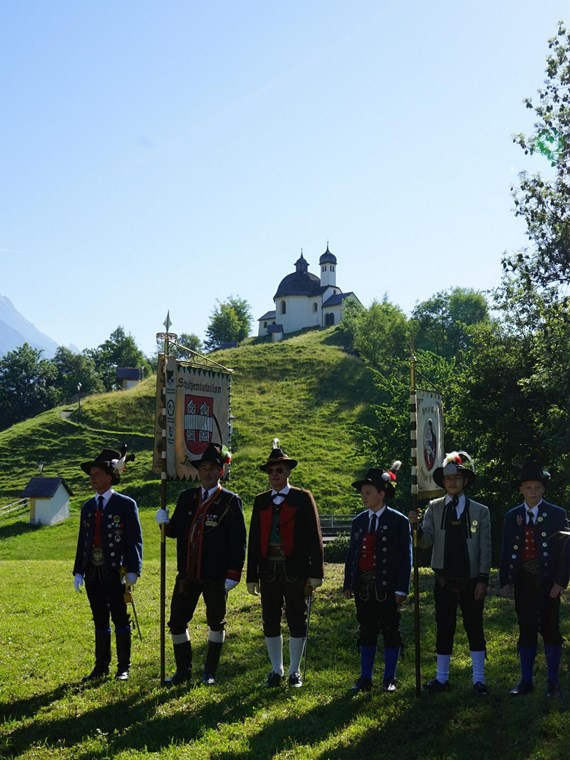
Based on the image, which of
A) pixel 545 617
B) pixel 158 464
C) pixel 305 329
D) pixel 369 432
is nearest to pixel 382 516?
pixel 545 617

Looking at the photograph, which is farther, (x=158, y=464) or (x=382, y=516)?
(x=158, y=464)

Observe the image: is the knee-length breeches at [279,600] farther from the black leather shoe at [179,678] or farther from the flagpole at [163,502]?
A: the flagpole at [163,502]

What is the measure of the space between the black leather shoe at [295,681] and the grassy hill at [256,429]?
109 feet

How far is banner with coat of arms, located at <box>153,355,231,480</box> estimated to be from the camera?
9688 mm

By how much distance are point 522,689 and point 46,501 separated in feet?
130

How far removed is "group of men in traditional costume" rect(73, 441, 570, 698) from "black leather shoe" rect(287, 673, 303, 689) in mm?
12

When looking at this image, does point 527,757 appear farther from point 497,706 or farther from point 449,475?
point 449,475

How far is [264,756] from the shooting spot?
22.1ft

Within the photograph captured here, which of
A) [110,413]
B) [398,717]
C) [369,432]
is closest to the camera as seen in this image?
[398,717]

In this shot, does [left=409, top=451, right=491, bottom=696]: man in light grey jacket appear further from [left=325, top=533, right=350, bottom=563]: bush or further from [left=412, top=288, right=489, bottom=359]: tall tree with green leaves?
[left=412, top=288, right=489, bottom=359]: tall tree with green leaves

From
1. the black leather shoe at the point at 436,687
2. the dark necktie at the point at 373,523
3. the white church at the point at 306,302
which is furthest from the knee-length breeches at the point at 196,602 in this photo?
the white church at the point at 306,302

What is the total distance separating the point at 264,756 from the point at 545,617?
3.40m

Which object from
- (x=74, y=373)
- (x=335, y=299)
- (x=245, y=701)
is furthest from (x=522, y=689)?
(x=335, y=299)

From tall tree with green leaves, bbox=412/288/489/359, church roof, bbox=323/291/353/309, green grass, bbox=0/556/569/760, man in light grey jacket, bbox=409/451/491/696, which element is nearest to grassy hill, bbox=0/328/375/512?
tall tree with green leaves, bbox=412/288/489/359
